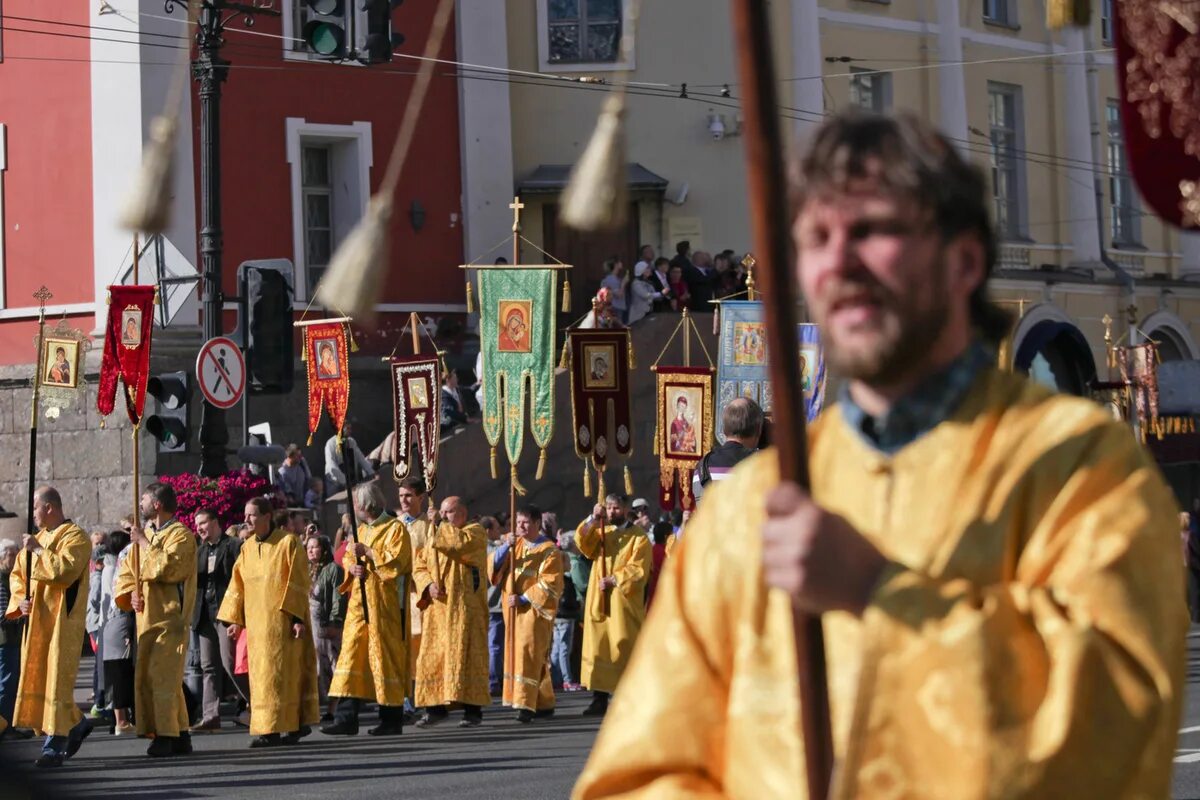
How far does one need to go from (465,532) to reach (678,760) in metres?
14.0

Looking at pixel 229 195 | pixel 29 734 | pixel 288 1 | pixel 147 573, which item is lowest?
pixel 29 734

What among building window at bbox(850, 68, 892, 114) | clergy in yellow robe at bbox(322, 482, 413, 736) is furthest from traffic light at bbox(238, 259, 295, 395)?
building window at bbox(850, 68, 892, 114)

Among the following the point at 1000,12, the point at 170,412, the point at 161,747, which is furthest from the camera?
the point at 1000,12

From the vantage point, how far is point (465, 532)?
16.9m

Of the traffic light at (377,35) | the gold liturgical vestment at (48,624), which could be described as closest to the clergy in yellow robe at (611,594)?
the traffic light at (377,35)

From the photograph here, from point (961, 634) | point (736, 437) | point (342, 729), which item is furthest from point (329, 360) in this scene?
point (961, 634)

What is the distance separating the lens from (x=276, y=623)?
51.0 feet

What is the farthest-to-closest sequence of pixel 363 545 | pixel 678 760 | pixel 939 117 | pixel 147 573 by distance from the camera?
pixel 939 117
pixel 363 545
pixel 147 573
pixel 678 760

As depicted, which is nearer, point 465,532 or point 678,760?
point 678,760

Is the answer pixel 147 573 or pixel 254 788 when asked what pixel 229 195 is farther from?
pixel 254 788

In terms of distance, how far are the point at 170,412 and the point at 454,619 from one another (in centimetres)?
295

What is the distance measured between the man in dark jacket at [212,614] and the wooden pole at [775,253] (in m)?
14.3

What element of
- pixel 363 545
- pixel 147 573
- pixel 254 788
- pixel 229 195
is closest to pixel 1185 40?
pixel 254 788

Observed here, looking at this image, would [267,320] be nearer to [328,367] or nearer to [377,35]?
[328,367]
